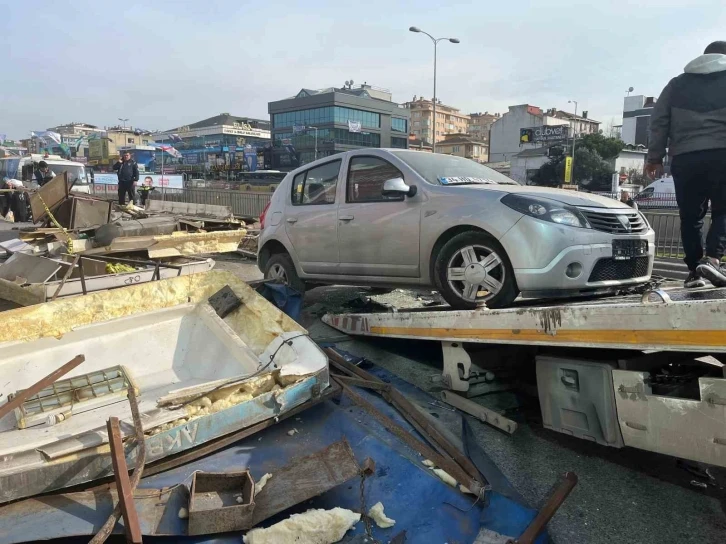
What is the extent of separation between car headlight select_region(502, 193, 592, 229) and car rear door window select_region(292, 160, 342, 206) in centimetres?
217

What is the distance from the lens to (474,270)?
155 inches

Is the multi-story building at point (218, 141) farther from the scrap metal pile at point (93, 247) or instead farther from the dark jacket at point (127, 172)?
the scrap metal pile at point (93, 247)

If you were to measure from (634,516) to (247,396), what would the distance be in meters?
2.11

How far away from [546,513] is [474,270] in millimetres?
1939

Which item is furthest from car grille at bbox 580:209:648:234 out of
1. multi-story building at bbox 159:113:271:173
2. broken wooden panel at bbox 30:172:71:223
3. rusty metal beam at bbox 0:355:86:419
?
multi-story building at bbox 159:113:271:173

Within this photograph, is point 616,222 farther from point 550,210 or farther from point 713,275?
point 713,275

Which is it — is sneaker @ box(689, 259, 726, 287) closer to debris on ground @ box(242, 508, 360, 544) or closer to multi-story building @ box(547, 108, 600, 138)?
debris on ground @ box(242, 508, 360, 544)

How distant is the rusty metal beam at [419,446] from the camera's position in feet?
8.30

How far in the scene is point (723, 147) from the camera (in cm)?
363

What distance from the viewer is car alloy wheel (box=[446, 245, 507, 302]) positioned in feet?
12.6

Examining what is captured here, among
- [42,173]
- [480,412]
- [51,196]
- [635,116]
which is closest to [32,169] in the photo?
[42,173]

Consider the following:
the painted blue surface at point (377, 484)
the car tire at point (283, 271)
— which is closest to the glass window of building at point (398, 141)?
the car tire at point (283, 271)

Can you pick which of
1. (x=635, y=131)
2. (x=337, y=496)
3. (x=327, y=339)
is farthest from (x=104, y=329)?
(x=635, y=131)

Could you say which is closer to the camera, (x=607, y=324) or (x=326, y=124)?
(x=607, y=324)
